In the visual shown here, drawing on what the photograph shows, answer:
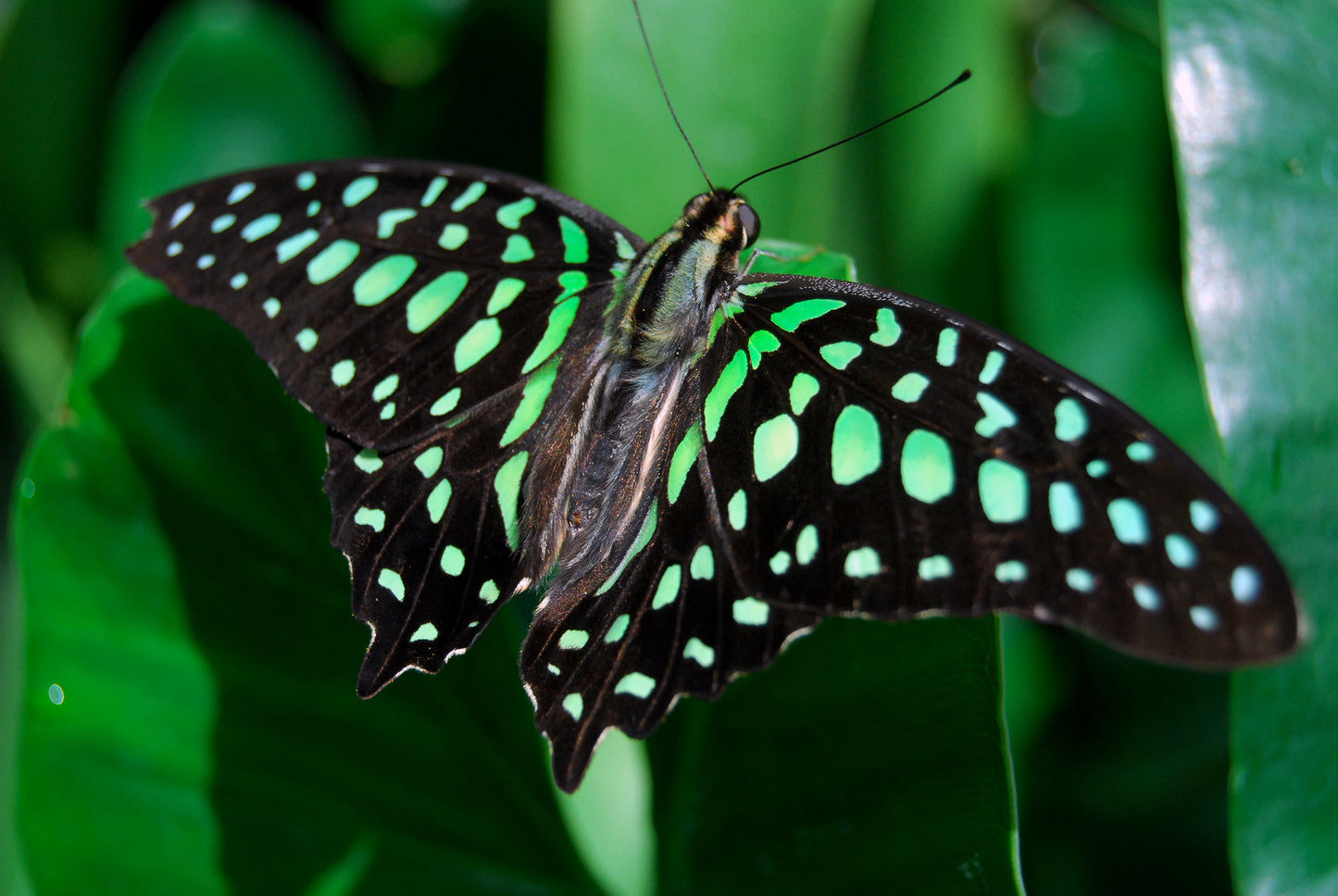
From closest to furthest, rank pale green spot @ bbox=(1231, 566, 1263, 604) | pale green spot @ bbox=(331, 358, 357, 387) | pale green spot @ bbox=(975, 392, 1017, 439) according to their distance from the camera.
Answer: pale green spot @ bbox=(1231, 566, 1263, 604) < pale green spot @ bbox=(975, 392, 1017, 439) < pale green spot @ bbox=(331, 358, 357, 387)

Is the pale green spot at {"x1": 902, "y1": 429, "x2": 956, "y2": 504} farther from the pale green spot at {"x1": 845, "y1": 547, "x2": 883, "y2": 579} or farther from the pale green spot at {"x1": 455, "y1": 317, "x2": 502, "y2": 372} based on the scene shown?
the pale green spot at {"x1": 455, "y1": 317, "x2": 502, "y2": 372}

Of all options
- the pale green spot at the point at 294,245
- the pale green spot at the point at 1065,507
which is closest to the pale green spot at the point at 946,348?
the pale green spot at the point at 1065,507

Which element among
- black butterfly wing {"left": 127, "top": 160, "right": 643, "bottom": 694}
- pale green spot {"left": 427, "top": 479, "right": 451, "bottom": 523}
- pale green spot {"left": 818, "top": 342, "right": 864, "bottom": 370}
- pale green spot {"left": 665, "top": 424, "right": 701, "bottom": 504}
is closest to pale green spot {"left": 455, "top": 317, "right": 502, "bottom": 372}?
black butterfly wing {"left": 127, "top": 160, "right": 643, "bottom": 694}

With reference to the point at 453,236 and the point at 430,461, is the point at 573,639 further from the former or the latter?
the point at 453,236

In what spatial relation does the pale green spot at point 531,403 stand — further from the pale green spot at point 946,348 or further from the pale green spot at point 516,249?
the pale green spot at point 946,348

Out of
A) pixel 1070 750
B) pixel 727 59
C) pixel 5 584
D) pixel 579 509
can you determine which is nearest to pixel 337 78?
pixel 727 59

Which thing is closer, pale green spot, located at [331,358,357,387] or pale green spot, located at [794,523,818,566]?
Answer: pale green spot, located at [794,523,818,566]

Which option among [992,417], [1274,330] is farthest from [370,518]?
[1274,330]
